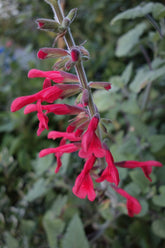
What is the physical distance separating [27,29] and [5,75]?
1285 mm

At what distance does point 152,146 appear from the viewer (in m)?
1.07

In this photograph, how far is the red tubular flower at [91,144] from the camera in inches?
22.2

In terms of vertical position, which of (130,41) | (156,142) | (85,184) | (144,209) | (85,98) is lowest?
(144,209)

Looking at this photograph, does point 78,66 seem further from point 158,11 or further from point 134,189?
point 134,189

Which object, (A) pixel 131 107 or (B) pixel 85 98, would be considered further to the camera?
(A) pixel 131 107

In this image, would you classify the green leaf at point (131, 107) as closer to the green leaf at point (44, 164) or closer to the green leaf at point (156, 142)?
the green leaf at point (156, 142)

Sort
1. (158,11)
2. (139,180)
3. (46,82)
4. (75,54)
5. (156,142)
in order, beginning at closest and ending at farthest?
(75,54) < (46,82) < (158,11) < (139,180) < (156,142)

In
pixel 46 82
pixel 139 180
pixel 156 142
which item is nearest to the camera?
pixel 46 82

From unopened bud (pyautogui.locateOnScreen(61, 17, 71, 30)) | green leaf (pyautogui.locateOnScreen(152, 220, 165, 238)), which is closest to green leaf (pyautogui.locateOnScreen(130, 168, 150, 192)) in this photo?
green leaf (pyautogui.locateOnScreen(152, 220, 165, 238))

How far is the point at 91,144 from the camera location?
61cm

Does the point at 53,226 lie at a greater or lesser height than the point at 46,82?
lesser

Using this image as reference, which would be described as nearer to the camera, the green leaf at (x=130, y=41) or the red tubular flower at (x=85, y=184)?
the red tubular flower at (x=85, y=184)

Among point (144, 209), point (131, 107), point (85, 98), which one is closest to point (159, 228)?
point (144, 209)

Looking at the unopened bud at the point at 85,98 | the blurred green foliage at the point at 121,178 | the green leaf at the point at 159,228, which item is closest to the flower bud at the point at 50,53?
the unopened bud at the point at 85,98
